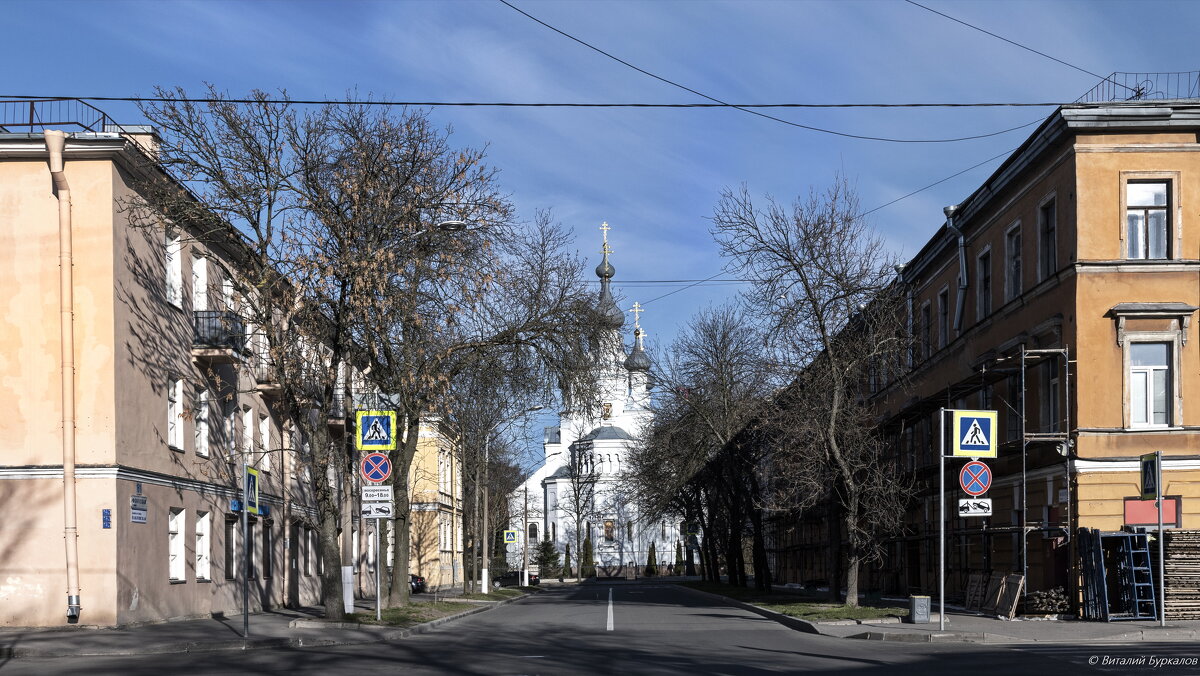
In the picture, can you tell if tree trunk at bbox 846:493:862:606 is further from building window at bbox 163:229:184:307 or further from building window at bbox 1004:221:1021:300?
building window at bbox 163:229:184:307

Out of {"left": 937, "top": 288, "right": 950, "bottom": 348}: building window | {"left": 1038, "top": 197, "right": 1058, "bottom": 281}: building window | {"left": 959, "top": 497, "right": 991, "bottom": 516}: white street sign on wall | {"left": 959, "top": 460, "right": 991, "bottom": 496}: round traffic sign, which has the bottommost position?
{"left": 959, "top": 497, "right": 991, "bottom": 516}: white street sign on wall

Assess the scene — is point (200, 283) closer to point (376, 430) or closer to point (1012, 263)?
point (376, 430)

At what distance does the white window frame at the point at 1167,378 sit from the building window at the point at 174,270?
20.6 m

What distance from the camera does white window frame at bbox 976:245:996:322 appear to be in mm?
33125

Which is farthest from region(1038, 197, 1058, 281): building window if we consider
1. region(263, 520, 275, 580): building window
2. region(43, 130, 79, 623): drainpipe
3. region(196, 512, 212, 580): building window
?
region(263, 520, 275, 580): building window

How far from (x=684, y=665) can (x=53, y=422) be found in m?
15.0

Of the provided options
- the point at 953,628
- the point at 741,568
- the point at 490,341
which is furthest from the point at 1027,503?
the point at 741,568

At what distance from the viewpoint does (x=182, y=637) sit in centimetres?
2159

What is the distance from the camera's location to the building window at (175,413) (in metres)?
27.7

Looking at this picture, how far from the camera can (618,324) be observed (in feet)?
104

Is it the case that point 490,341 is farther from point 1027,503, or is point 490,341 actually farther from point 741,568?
point 741,568

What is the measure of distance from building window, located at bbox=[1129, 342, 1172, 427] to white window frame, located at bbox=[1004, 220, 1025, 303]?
4497 mm

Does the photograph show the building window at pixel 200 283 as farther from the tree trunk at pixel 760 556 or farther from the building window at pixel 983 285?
the tree trunk at pixel 760 556

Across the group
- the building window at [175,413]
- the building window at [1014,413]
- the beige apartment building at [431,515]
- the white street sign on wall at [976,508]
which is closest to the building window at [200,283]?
the building window at [175,413]
